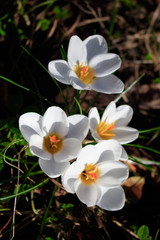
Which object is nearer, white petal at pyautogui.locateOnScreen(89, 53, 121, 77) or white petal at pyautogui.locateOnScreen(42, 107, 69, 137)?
white petal at pyautogui.locateOnScreen(42, 107, 69, 137)

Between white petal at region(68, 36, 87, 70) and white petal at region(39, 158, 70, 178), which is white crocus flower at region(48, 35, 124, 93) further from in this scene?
white petal at region(39, 158, 70, 178)

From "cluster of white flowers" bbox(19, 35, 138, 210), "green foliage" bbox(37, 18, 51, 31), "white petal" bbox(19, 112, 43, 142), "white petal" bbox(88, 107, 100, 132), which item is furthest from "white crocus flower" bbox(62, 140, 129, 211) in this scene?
"green foliage" bbox(37, 18, 51, 31)

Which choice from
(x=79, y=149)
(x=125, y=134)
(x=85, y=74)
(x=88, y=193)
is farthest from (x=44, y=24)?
(x=88, y=193)

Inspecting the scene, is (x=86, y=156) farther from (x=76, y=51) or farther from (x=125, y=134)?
(x=76, y=51)

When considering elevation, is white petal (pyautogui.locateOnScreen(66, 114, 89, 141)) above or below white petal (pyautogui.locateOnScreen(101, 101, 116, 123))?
above

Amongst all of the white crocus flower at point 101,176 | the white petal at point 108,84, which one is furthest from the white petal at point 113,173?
the white petal at point 108,84

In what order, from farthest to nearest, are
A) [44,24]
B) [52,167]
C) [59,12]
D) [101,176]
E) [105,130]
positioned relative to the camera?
[59,12] → [44,24] → [105,130] → [101,176] → [52,167]

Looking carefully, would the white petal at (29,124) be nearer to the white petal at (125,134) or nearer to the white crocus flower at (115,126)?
the white crocus flower at (115,126)
